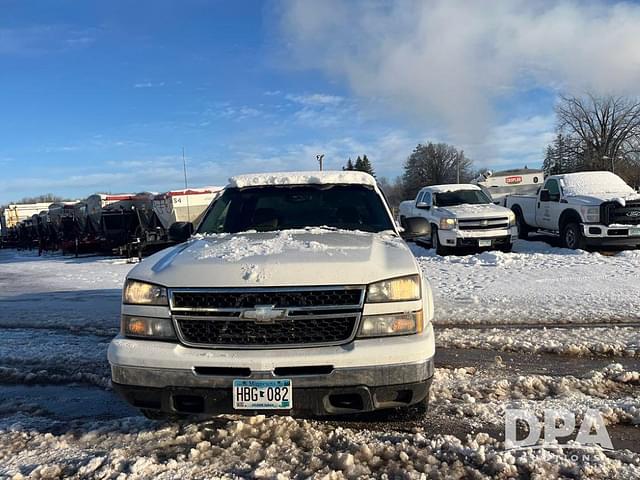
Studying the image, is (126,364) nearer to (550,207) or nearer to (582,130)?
(550,207)

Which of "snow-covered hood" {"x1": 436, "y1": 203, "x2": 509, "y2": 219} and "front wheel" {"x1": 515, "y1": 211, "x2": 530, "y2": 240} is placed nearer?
"snow-covered hood" {"x1": 436, "y1": 203, "x2": 509, "y2": 219}

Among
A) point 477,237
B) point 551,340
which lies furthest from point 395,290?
point 477,237

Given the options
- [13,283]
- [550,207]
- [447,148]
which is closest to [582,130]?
[447,148]

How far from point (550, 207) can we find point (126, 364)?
13.8 m

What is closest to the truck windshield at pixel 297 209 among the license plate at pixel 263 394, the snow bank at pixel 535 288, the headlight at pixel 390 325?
the headlight at pixel 390 325

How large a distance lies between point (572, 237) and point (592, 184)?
179cm

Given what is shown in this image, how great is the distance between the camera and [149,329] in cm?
318

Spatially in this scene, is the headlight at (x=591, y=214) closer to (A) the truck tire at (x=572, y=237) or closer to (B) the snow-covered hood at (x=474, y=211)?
(A) the truck tire at (x=572, y=237)

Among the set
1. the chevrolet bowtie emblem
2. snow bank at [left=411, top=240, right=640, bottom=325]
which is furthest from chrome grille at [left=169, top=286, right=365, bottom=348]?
snow bank at [left=411, top=240, right=640, bottom=325]

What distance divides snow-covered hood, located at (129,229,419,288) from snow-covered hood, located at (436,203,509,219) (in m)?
9.96

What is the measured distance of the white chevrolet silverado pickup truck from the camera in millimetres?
2953

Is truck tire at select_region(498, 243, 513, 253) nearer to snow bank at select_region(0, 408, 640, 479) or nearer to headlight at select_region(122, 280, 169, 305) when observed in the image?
snow bank at select_region(0, 408, 640, 479)

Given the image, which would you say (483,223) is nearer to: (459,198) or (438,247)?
(438,247)

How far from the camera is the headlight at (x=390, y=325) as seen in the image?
10.0ft
